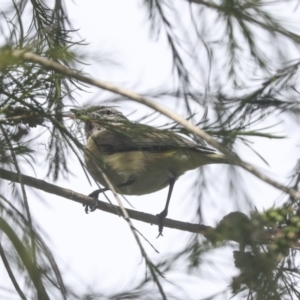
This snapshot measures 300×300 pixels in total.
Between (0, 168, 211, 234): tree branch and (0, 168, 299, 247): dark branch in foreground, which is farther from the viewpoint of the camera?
(0, 168, 211, 234): tree branch

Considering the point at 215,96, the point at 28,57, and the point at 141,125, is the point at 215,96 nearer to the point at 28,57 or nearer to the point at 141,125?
the point at 141,125

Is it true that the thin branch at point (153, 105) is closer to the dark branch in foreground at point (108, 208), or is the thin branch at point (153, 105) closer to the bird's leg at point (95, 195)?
the dark branch in foreground at point (108, 208)

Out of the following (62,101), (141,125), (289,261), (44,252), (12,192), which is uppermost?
(62,101)

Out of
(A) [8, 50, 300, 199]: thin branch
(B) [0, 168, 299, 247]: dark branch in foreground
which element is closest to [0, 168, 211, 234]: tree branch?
(B) [0, 168, 299, 247]: dark branch in foreground

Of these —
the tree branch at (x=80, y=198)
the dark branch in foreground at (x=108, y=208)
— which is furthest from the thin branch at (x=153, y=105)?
the tree branch at (x=80, y=198)

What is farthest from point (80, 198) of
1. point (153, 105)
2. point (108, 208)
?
point (153, 105)

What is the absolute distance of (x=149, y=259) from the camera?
270 cm

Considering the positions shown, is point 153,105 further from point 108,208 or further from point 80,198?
point 108,208

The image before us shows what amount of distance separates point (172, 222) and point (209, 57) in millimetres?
1207

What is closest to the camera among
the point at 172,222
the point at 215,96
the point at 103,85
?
the point at 103,85

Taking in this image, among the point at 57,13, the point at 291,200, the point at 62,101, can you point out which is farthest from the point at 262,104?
the point at 57,13

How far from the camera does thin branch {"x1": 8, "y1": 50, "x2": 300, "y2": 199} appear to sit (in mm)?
2502

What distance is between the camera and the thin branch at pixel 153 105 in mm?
2502

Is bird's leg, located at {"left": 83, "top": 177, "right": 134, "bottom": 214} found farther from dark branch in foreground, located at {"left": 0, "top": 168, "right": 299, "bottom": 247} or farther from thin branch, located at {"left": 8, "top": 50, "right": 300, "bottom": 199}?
thin branch, located at {"left": 8, "top": 50, "right": 300, "bottom": 199}
